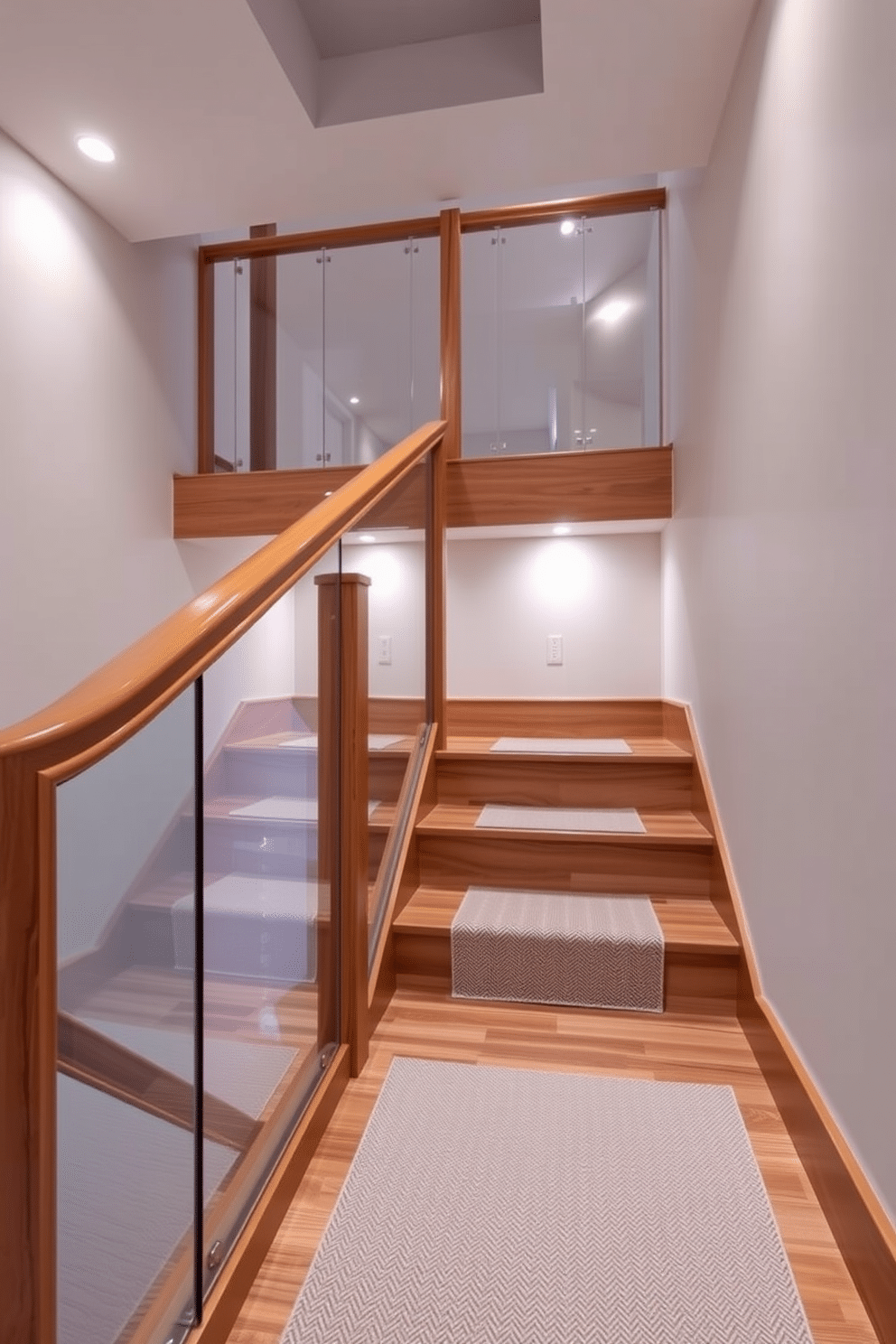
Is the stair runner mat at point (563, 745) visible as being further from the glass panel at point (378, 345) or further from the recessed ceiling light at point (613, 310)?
the recessed ceiling light at point (613, 310)

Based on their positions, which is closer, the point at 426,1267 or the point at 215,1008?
the point at 215,1008

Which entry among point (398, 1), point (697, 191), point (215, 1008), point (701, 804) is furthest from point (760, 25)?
point (215, 1008)

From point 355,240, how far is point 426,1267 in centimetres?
360

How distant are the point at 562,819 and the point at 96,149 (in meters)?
2.51

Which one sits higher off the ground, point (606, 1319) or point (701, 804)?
point (701, 804)

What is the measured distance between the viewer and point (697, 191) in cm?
233

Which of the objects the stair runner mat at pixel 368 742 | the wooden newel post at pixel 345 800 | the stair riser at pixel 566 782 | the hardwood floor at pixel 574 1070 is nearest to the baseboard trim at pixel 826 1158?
the hardwood floor at pixel 574 1070

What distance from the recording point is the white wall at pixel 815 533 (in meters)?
0.96

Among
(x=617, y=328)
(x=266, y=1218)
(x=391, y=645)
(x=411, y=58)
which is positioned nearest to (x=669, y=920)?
(x=391, y=645)

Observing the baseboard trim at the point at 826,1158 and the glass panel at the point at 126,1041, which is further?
the baseboard trim at the point at 826,1158

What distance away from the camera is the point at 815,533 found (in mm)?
1196

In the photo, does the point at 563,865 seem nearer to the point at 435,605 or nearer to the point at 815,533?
the point at 435,605

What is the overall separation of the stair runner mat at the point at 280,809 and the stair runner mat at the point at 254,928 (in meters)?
0.08

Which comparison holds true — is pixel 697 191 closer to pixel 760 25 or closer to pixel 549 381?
pixel 760 25
